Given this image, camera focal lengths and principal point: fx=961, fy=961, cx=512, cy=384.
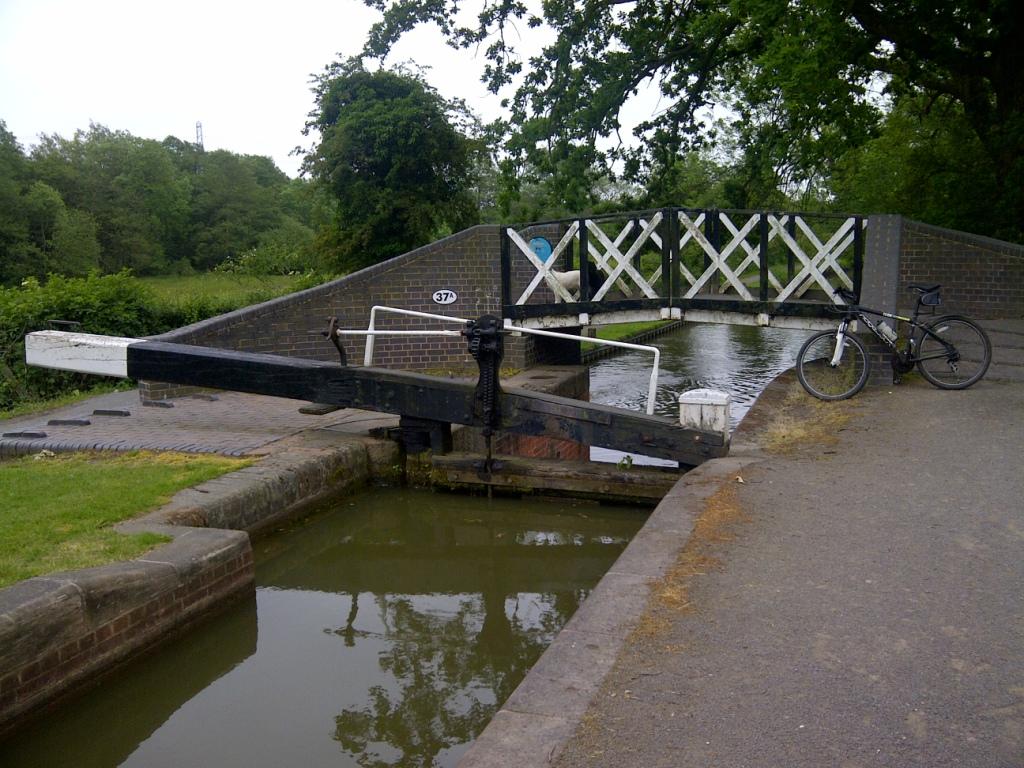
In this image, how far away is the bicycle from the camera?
862 centimetres

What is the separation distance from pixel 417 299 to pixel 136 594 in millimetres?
7754

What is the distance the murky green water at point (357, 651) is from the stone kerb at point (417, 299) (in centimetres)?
441

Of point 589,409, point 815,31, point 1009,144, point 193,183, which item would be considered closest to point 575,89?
point 815,31

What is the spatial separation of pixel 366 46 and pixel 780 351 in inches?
407

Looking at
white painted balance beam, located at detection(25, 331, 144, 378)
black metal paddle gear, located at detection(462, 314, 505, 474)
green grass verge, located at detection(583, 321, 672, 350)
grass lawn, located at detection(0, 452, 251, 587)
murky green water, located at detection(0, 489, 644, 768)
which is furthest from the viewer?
green grass verge, located at detection(583, 321, 672, 350)

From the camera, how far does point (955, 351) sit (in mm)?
8625

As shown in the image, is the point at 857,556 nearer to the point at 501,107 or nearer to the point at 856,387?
the point at 856,387

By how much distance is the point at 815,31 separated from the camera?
12500mm

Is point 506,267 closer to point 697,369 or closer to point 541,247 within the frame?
point 541,247

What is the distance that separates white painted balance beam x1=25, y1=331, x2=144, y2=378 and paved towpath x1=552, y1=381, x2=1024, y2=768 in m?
5.10

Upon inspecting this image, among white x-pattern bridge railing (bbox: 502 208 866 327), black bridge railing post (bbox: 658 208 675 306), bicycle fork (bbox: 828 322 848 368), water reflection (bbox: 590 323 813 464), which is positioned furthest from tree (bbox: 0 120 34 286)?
bicycle fork (bbox: 828 322 848 368)

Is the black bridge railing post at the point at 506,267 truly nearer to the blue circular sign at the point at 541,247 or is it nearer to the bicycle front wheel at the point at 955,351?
the blue circular sign at the point at 541,247

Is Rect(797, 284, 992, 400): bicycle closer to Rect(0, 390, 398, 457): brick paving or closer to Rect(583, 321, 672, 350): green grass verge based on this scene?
Rect(0, 390, 398, 457): brick paving

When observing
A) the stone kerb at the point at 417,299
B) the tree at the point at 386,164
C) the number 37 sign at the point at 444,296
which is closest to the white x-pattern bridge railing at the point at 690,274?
the stone kerb at the point at 417,299
